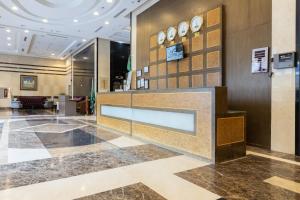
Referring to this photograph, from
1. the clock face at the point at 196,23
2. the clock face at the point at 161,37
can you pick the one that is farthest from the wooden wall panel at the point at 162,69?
the clock face at the point at 196,23

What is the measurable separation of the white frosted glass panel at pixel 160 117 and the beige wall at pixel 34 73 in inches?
573

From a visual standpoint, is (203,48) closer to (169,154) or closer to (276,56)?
(276,56)

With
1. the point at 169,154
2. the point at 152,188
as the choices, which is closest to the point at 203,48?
the point at 169,154

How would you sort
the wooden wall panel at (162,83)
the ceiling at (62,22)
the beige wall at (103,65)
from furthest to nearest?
the beige wall at (103,65), the ceiling at (62,22), the wooden wall panel at (162,83)

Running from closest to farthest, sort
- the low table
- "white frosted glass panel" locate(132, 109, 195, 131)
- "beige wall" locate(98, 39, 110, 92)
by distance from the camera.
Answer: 1. "white frosted glass panel" locate(132, 109, 195, 131)
2. "beige wall" locate(98, 39, 110, 92)
3. the low table

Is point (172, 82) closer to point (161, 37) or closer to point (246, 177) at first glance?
point (161, 37)

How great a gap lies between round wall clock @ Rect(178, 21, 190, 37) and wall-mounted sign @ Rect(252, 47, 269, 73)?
2.07m

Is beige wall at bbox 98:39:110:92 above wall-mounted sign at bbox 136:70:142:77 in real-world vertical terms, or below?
above

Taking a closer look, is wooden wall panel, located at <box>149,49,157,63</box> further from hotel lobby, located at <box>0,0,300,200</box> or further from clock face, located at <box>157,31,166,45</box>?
clock face, located at <box>157,31,166,45</box>

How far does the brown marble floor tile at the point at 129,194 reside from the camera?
2.07 meters

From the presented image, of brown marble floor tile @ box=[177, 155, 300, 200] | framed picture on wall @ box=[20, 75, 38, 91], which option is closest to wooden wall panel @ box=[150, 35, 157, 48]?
brown marble floor tile @ box=[177, 155, 300, 200]

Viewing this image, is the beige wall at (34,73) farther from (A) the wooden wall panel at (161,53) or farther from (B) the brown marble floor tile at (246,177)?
(B) the brown marble floor tile at (246,177)

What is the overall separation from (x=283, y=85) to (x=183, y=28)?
120 inches

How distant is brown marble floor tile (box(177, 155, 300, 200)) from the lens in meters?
2.16
